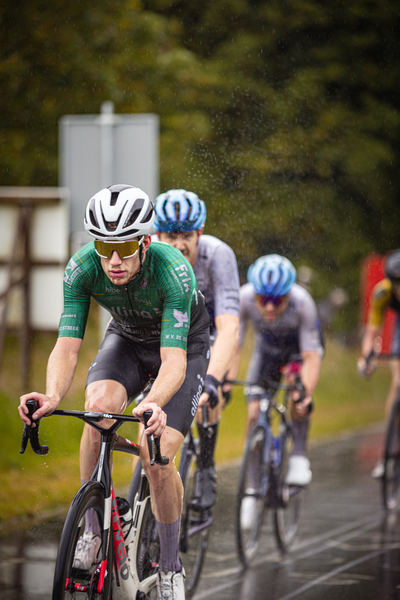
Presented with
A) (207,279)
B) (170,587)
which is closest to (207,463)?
(207,279)

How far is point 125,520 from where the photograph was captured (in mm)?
4141

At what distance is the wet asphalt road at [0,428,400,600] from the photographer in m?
5.37

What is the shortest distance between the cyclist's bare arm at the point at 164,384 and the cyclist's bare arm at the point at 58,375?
39 cm

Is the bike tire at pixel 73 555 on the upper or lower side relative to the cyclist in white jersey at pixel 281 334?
lower

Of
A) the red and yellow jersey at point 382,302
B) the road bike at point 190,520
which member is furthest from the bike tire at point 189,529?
the red and yellow jersey at point 382,302

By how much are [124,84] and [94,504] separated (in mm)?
13840

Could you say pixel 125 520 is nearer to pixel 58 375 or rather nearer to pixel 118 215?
pixel 58 375

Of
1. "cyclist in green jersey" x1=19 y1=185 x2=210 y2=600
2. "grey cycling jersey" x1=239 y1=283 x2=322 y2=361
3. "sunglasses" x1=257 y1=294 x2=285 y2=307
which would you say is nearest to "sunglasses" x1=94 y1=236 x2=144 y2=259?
"cyclist in green jersey" x1=19 y1=185 x2=210 y2=600

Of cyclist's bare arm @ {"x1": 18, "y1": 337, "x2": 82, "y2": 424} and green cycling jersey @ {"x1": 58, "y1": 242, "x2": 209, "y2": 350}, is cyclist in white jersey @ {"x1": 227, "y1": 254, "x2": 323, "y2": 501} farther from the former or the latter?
cyclist's bare arm @ {"x1": 18, "y1": 337, "x2": 82, "y2": 424}

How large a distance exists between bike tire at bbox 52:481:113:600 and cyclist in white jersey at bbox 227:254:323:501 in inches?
104

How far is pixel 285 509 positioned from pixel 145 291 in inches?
131

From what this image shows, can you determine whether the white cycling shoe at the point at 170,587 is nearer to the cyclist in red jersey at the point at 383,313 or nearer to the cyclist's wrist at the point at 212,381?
the cyclist's wrist at the point at 212,381

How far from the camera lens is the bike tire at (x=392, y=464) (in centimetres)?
800

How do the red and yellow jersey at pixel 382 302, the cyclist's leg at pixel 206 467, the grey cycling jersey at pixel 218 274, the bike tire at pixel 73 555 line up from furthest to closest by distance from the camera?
1. the red and yellow jersey at pixel 382 302
2. the cyclist's leg at pixel 206 467
3. the grey cycling jersey at pixel 218 274
4. the bike tire at pixel 73 555
